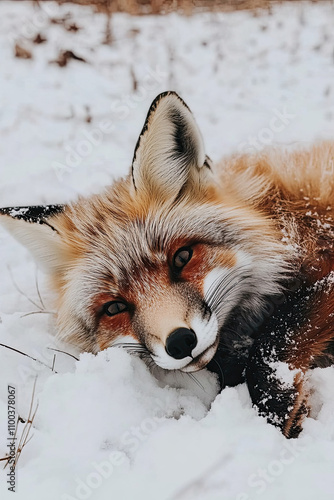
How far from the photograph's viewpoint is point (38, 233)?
91.5 inches

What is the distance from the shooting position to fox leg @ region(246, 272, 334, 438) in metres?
2.01

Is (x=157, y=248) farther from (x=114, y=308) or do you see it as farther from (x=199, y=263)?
(x=114, y=308)

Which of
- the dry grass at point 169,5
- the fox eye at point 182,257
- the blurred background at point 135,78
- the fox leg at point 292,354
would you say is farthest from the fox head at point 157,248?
the dry grass at point 169,5

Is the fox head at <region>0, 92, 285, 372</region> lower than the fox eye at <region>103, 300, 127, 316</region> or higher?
higher

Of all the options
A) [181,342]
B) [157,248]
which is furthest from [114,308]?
[181,342]

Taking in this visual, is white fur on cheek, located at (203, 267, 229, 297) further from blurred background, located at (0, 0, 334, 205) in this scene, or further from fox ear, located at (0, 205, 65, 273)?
blurred background, located at (0, 0, 334, 205)

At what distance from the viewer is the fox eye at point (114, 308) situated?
2.19m

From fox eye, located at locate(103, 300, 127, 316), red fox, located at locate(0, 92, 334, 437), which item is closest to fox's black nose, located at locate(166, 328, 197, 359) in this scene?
red fox, located at locate(0, 92, 334, 437)

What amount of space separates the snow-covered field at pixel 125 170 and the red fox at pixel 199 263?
5.8 inches

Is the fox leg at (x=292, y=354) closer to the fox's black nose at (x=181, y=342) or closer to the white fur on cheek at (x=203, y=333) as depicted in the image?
the white fur on cheek at (x=203, y=333)

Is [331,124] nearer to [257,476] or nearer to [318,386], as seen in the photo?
[318,386]

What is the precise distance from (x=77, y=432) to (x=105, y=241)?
85 cm

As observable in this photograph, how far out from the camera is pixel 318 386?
212 centimetres

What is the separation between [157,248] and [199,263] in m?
0.20
